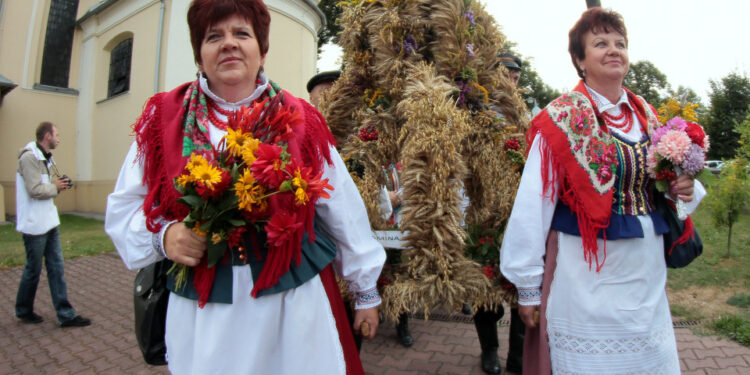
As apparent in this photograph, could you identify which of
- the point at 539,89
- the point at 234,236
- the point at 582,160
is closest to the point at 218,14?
the point at 234,236

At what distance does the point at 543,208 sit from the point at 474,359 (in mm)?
2236

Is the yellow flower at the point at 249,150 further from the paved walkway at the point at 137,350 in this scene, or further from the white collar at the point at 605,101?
the paved walkway at the point at 137,350

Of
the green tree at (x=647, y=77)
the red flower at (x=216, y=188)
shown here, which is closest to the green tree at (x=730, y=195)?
the red flower at (x=216, y=188)

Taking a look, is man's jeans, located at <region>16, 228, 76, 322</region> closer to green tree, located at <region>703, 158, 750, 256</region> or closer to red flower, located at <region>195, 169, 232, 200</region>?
red flower, located at <region>195, 169, 232, 200</region>

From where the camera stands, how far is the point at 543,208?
2156 mm

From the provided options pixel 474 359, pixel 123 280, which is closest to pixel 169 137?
pixel 474 359

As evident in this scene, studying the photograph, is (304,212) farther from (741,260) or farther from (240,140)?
(741,260)

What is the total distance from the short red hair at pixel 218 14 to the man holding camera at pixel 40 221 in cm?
383

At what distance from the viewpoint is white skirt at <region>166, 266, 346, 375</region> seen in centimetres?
157

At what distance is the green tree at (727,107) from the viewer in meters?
15.1

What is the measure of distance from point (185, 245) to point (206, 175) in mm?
285

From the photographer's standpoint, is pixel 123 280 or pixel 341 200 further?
pixel 123 280

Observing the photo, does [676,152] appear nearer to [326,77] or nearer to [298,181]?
[298,181]

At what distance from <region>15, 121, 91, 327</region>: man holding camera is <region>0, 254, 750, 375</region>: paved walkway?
25 cm
